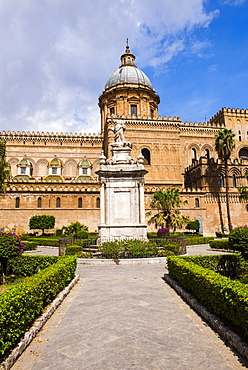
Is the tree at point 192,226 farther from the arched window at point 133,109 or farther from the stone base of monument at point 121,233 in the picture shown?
the arched window at point 133,109

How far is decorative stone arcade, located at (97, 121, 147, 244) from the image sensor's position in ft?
48.3

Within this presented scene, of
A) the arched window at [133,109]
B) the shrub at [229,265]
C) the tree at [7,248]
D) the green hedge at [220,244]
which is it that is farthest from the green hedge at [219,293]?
the arched window at [133,109]

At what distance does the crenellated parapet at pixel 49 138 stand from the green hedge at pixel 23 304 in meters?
43.0

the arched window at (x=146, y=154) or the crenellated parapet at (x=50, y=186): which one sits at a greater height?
the arched window at (x=146, y=154)

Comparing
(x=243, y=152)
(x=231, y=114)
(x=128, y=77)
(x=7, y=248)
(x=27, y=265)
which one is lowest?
(x=27, y=265)

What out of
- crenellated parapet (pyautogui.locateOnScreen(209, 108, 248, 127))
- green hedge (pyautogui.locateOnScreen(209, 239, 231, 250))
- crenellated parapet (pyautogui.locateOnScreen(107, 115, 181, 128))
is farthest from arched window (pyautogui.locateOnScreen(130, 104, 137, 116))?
green hedge (pyautogui.locateOnScreen(209, 239, 231, 250))

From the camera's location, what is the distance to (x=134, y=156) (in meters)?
41.9

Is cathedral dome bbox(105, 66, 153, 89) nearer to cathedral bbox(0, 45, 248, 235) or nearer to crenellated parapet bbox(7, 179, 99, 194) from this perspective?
cathedral bbox(0, 45, 248, 235)

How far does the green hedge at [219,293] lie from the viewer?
4238mm

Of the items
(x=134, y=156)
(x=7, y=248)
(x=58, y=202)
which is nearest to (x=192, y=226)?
(x=134, y=156)

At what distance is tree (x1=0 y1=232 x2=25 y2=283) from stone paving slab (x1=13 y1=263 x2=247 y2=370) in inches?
95.3

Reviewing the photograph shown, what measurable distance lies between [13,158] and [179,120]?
2666 cm

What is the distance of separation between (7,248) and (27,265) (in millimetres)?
1523

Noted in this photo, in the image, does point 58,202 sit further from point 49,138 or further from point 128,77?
point 128,77
